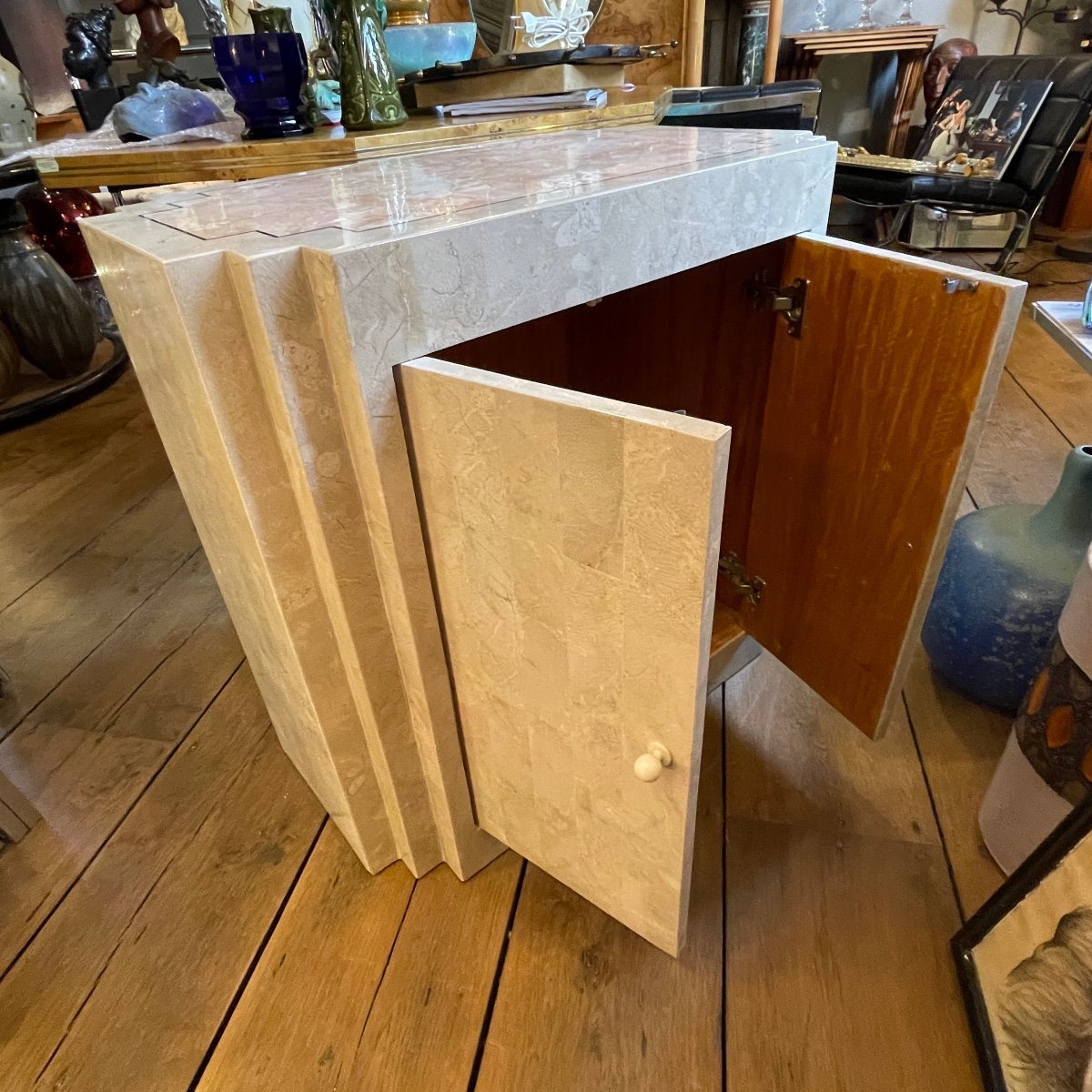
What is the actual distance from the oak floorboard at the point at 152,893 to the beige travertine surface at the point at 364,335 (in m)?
0.17

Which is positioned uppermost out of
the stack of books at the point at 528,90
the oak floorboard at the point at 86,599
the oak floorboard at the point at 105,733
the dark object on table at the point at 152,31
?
the dark object on table at the point at 152,31

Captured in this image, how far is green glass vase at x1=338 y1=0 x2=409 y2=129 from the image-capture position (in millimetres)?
857

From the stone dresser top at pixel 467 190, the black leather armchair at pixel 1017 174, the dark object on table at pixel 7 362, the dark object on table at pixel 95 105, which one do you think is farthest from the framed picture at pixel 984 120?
the dark object on table at pixel 7 362

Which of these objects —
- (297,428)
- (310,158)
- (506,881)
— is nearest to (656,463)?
(297,428)

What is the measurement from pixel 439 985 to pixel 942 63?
3.55 meters

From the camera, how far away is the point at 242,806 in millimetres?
929

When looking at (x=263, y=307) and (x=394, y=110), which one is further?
(x=394, y=110)

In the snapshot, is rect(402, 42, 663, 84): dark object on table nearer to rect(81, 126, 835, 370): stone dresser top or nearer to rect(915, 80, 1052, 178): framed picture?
rect(81, 126, 835, 370): stone dresser top

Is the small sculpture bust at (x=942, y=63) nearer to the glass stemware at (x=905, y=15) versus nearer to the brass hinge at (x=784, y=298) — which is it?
the glass stemware at (x=905, y=15)

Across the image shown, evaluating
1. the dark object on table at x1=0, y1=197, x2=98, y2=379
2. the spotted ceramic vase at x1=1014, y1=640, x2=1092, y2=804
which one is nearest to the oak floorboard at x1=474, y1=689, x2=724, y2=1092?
→ the spotted ceramic vase at x1=1014, y1=640, x2=1092, y2=804

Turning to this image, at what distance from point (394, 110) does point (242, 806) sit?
0.89m

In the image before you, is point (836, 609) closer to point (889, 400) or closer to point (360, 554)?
point (889, 400)

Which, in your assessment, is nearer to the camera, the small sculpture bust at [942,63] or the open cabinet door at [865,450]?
the open cabinet door at [865,450]

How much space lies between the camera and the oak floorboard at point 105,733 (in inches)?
34.2
